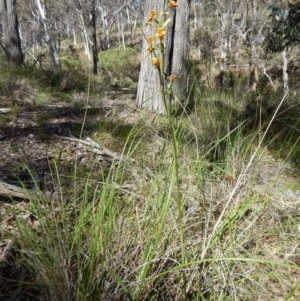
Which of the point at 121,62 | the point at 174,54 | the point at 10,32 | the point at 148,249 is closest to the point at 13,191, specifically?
the point at 148,249

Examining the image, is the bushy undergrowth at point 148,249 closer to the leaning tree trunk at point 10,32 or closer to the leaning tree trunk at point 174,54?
the leaning tree trunk at point 174,54

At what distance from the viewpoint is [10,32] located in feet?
18.6

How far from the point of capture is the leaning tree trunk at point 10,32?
18.5ft

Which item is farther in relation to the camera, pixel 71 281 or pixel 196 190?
pixel 196 190

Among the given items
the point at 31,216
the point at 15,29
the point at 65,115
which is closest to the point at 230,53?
the point at 15,29

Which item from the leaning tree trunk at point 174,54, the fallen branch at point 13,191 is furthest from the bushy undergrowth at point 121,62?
the fallen branch at point 13,191

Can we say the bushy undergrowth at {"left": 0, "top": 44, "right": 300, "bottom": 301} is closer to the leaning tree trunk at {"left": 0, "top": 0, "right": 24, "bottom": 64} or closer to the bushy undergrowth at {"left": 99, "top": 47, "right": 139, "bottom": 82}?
the leaning tree trunk at {"left": 0, "top": 0, "right": 24, "bottom": 64}

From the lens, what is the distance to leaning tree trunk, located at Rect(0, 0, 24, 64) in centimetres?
564

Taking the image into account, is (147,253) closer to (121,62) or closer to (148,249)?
(148,249)

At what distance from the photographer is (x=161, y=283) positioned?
37.0 inches

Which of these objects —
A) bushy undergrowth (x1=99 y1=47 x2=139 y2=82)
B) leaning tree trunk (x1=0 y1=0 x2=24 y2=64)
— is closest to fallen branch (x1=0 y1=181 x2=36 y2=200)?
leaning tree trunk (x1=0 y1=0 x2=24 y2=64)

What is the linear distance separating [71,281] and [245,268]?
0.63m

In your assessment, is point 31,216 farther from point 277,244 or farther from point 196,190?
point 277,244

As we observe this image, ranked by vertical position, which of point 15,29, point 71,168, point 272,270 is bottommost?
point 272,270
